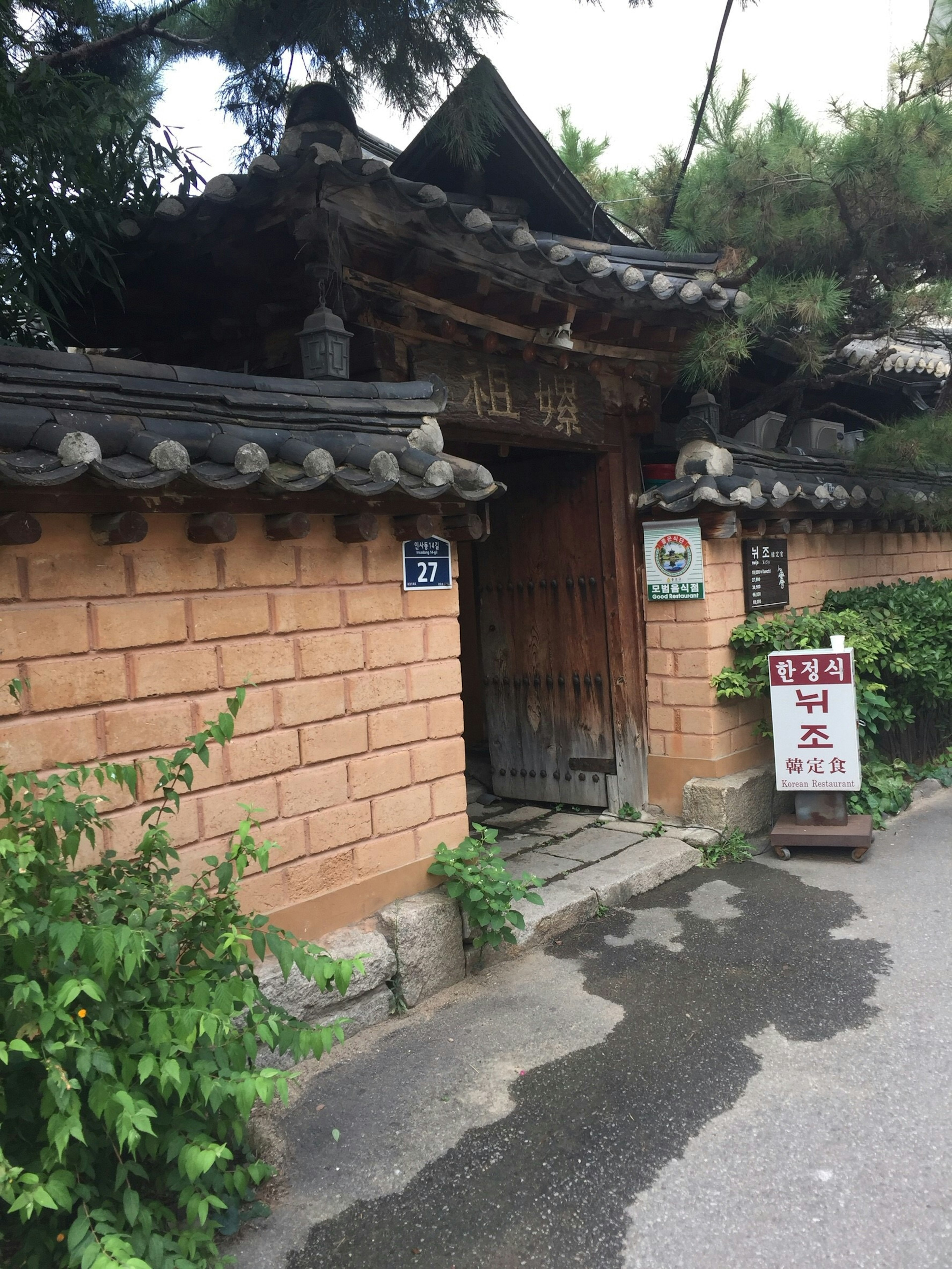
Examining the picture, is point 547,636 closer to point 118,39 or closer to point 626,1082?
point 626,1082

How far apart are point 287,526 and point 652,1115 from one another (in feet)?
9.51

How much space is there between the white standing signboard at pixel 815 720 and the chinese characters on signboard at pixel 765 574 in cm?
83

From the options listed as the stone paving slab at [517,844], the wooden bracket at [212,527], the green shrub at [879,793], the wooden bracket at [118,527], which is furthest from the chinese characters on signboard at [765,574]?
the wooden bracket at [118,527]

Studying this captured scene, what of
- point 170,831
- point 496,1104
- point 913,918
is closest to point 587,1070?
point 496,1104

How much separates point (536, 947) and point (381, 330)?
376 centimetres

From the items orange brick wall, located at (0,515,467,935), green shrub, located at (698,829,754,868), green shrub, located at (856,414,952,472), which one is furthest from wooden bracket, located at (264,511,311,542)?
green shrub, located at (856,414,952,472)

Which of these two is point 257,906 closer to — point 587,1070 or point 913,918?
point 587,1070

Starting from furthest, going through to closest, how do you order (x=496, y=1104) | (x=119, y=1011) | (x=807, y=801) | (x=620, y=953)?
(x=807, y=801) < (x=620, y=953) < (x=496, y=1104) < (x=119, y=1011)

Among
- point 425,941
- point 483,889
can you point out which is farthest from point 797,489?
point 425,941

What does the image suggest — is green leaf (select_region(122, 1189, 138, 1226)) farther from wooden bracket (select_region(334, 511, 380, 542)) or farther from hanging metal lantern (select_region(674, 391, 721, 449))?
hanging metal lantern (select_region(674, 391, 721, 449))

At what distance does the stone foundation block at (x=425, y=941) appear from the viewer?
15.0 feet

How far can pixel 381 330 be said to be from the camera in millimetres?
5414

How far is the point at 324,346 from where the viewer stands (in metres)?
4.74

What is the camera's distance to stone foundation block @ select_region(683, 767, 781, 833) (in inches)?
277
